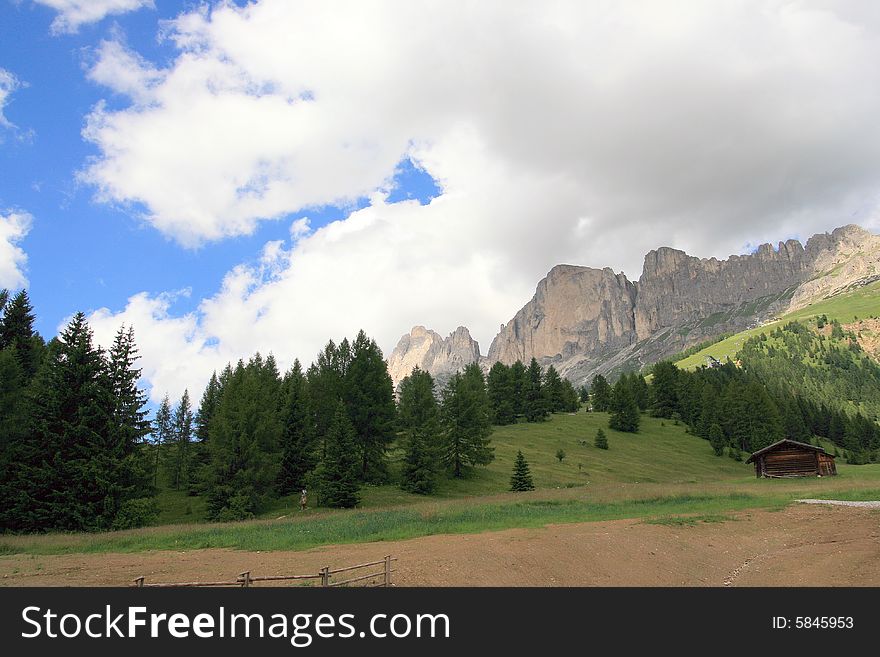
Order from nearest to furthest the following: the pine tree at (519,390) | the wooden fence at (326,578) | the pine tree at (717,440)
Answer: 1. the wooden fence at (326,578)
2. the pine tree at (717,440)
3. the pine tree at (519,390)

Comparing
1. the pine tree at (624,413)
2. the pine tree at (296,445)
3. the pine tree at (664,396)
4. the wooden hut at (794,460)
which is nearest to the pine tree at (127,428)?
the pine tree at (296,445)

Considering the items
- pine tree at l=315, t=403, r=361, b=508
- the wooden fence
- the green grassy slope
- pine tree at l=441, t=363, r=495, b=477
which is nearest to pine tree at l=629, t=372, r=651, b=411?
the green grassy slope

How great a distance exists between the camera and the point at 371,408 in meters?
49.0

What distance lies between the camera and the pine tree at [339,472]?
123 feet

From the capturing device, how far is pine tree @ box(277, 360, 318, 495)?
4509 cm

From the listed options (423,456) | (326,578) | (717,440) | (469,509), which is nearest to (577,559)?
(326,578)

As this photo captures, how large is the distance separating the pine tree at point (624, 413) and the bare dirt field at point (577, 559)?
64349mm

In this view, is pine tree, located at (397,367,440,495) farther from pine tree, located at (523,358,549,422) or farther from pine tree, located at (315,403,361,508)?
pine tree, located at (523,358,549,422)

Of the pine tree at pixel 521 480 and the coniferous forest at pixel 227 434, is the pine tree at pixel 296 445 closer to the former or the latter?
the coniferous forest at pixel 227 434

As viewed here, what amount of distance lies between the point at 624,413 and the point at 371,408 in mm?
53273

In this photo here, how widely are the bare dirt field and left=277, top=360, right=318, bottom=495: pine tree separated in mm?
23912
